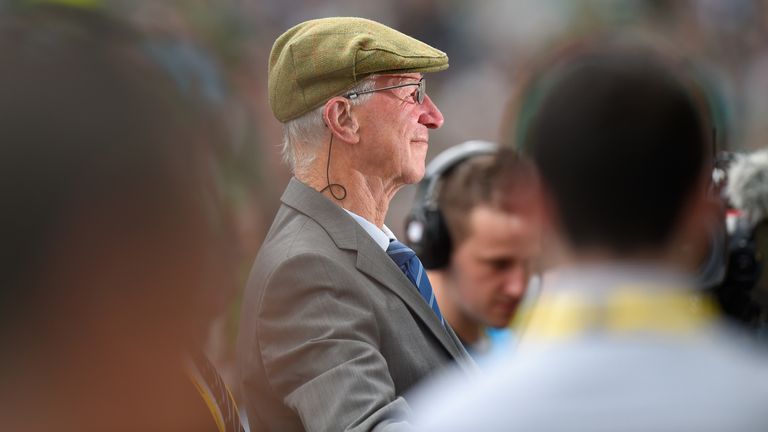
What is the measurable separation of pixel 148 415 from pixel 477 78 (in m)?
7.42

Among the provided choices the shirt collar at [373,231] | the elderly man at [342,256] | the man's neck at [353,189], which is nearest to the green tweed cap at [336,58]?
the elderly man at [342,256]

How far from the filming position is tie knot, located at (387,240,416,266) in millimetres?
2242

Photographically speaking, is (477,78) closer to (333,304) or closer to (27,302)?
(333,304)

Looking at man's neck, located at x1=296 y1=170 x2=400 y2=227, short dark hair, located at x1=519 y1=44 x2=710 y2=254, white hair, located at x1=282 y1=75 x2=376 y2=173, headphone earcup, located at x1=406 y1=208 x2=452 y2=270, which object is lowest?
headphone earcup, located at x1=406 y1=208 x2=452 y2=270

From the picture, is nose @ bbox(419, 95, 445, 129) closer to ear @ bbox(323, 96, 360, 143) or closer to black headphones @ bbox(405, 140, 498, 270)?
ear @ bbox(323, 96, 360, 143)

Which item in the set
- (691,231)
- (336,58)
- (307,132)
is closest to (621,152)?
(691,231)

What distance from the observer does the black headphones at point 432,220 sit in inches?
147

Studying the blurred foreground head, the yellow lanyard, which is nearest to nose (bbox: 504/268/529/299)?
the yellow lanyard

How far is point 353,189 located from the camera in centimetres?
225

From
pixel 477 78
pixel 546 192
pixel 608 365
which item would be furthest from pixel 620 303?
pixel 477 78

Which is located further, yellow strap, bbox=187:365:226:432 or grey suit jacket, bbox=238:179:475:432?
grey suit jacket, bbox=238:179:475:432

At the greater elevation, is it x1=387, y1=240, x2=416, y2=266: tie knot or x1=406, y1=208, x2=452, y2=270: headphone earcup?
x1=387, y1=240, x2=416, y2=266: tie knot

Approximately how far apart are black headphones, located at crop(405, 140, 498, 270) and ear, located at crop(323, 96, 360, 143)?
144 centimetres

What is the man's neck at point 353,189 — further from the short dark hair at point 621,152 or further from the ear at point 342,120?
the short dark hair at point 621,152
